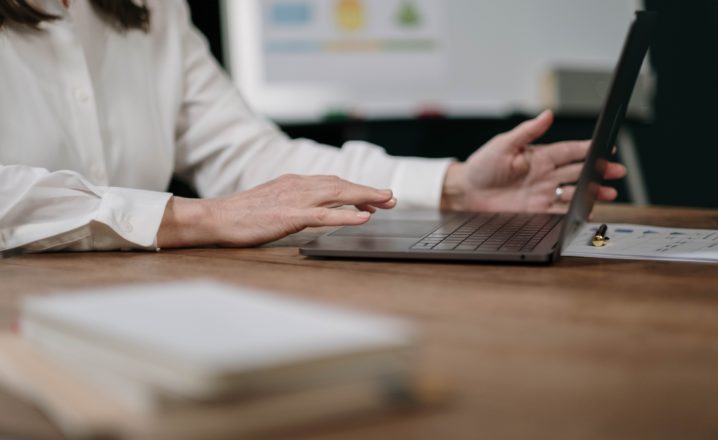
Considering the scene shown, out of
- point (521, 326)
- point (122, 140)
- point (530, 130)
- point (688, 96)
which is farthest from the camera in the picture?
point (688, 96)

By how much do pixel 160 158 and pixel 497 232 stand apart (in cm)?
65

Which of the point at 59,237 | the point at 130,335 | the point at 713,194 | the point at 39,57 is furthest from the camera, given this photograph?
the point at 713,194

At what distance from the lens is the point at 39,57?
Answer: 140 cm

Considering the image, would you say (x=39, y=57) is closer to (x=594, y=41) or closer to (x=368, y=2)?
(x=368, y=2)

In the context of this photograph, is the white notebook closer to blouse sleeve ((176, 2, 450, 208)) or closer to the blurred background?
blouse sleeve ((176, 2, 450, 208))


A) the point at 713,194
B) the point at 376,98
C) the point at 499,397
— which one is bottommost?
the point at 713,194

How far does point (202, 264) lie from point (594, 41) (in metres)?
2.49

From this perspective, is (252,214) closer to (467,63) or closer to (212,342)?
(212,342)

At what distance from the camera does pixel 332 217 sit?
1153 mm

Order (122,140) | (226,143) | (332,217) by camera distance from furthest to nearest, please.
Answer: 1. (226,143)
2. (122,140)
3. (332,217)

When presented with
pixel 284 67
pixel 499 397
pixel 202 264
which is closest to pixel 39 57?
pixel 202 264

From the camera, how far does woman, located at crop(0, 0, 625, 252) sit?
1180 mm

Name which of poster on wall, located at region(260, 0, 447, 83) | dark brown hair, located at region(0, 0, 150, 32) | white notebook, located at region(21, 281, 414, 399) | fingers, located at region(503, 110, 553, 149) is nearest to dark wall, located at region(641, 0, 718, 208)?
poster on wall, located at region(260, 0, 447, 83)

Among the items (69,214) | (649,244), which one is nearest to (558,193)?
(649,244)
